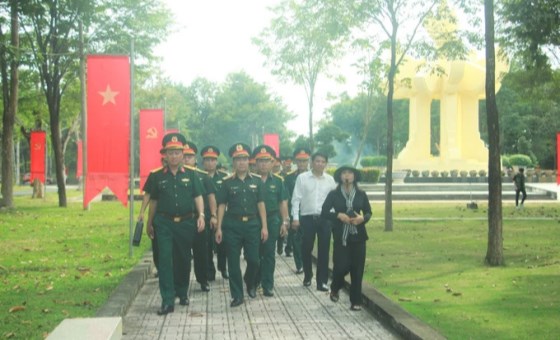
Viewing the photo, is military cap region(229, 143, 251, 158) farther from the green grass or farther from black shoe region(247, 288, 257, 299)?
the green grass

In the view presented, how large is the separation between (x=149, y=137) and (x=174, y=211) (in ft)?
54.6

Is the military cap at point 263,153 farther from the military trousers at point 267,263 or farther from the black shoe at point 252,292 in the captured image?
the black shoe at point 252,292

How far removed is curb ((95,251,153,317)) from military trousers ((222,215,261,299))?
1252 mm

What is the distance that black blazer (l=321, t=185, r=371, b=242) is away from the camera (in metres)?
9.31

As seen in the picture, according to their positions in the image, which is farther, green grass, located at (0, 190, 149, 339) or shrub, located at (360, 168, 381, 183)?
shrub, located at (360, 168, 381, 183)

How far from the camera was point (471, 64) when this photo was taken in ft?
175

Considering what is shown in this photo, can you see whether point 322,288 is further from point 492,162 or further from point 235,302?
point 492,162

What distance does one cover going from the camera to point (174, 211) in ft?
31.0

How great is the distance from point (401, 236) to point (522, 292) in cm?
867

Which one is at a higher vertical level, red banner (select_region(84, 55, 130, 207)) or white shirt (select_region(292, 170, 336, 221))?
red banner (select_region(84, 55, 130, 207))

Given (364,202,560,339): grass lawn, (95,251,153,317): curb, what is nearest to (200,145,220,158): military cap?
(95,251,153,317): curb

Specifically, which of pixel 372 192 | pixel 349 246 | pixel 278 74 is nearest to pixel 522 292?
pixel 349 246

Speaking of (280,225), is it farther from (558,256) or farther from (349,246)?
(558,256)

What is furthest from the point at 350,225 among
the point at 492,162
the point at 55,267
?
the point at 55,267
